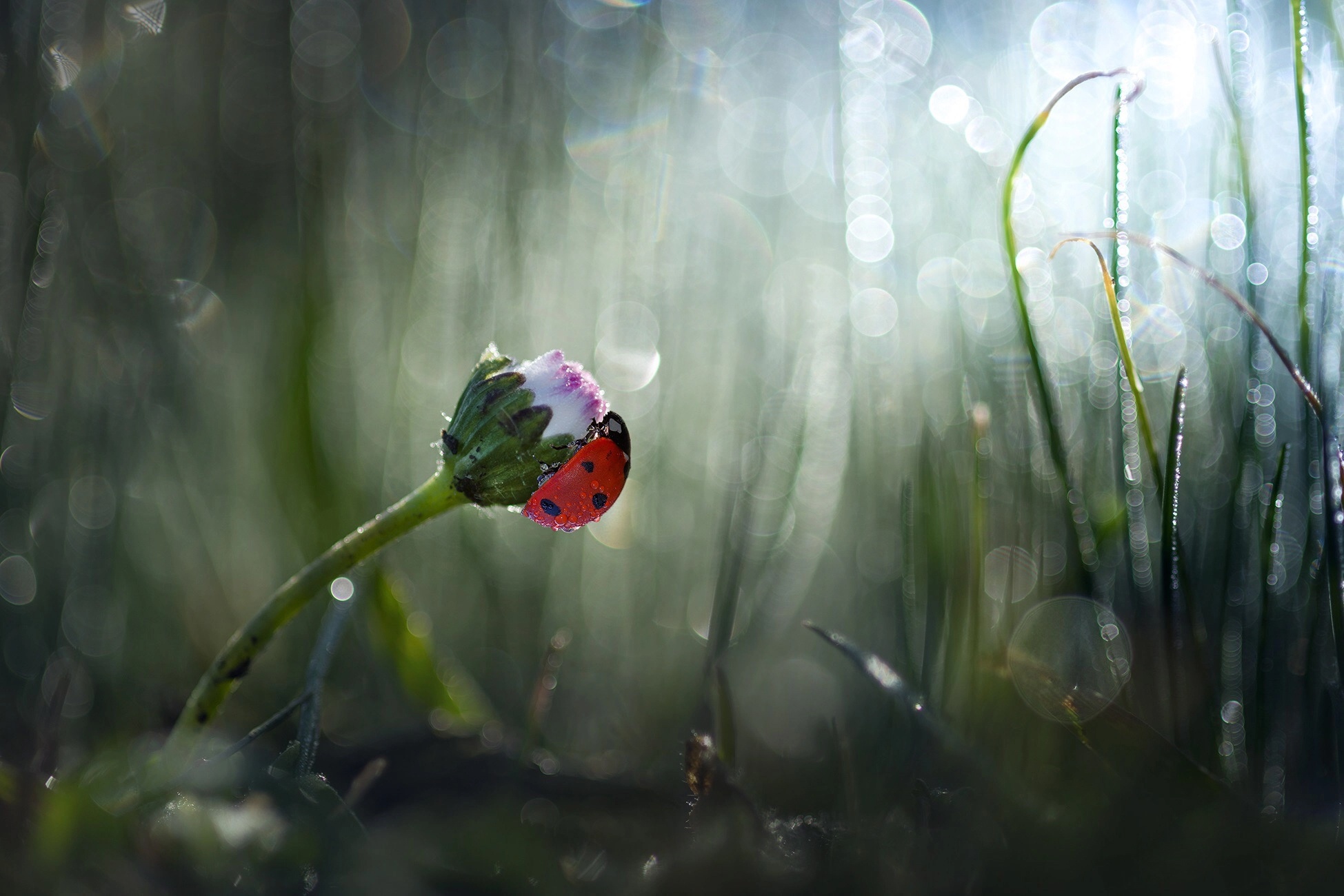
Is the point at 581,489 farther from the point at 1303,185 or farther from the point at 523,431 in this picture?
the point at 1303,185

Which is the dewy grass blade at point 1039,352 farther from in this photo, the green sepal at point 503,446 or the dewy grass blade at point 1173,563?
the green sepal at point 503,446

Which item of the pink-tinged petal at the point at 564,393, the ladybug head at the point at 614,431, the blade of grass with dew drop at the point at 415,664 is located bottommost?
the blade of grass with dew drop at the point at 415,664

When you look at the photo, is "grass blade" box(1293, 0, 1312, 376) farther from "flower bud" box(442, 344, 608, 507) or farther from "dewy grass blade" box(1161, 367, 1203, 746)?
"flower bud" box(442, 344, 608, 507)

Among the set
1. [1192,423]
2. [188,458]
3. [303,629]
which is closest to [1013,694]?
[1192,423]

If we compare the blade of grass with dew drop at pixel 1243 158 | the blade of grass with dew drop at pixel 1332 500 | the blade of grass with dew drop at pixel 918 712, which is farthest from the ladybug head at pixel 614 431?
the blade of grass with dew drop at pixel 1243 158

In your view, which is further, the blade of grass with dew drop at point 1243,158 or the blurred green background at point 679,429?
the blade of grass with dew drop at point 1243,158

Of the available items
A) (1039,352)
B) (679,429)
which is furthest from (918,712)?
(679,429)

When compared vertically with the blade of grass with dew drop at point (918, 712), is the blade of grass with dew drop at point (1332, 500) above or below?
above
